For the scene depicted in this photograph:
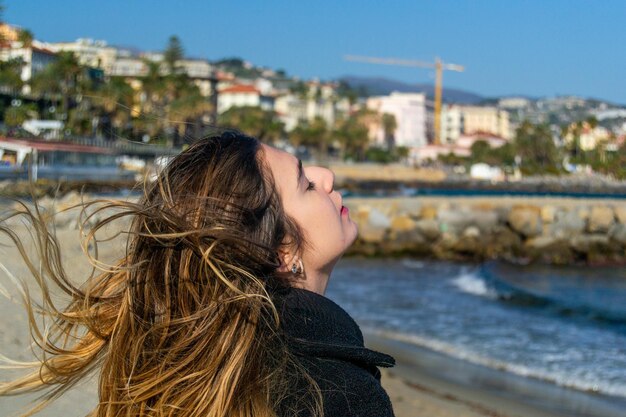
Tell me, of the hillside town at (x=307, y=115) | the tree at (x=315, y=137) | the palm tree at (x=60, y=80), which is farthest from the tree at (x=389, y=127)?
the palm tree at (x=60, y=80)

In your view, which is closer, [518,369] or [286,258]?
[286,258]

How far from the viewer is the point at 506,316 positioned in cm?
1018

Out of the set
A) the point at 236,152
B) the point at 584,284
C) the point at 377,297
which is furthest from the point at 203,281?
the point at 584,284

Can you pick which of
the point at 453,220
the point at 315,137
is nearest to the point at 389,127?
the point at 315,137

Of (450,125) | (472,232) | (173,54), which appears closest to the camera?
(472,232)

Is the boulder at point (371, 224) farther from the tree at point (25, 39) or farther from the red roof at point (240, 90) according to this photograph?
the red roof at point (240, 90)

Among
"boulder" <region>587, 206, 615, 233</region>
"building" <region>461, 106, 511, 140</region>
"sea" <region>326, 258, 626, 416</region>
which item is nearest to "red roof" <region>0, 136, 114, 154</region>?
"sea" <region>326, 258, 626, 416</region>

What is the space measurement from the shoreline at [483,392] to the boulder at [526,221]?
13.1 metres

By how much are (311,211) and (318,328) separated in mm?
203

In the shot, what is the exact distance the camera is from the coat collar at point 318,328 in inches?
49.4

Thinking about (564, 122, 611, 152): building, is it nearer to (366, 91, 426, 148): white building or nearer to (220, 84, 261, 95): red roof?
(220, 84, 261, 95): red roof

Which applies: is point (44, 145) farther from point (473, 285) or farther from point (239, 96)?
point (239, 96)

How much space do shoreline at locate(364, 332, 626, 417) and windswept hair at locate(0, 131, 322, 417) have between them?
459cm

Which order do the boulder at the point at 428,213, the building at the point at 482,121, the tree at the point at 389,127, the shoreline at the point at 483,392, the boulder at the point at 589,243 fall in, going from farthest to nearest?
1. the building at the point at 482,121
2. the tree at the point at 389,127
3. the boulder at the point at 428,213
4. the boulder at the point at 589,243
5. the shoreline at the point at 483,392
